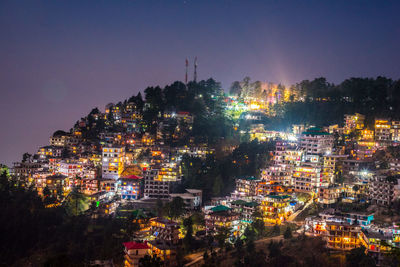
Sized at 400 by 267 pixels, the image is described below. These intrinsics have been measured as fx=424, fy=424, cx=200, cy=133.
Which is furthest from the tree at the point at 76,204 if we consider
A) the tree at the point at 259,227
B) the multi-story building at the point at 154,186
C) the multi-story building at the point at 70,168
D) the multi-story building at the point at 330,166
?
the multi-story building at the point at 330,166

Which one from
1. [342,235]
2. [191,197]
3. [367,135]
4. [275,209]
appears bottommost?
[342,235]

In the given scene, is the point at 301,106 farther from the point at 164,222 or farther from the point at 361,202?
the point at 164,222

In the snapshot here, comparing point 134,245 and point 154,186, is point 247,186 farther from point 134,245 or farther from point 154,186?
point 134,245

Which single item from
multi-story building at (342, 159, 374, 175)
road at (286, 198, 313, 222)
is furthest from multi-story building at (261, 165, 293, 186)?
multi-story building at (342, 159, 374, 175)

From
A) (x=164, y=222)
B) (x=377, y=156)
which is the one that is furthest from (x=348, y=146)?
(x=164, y=222)

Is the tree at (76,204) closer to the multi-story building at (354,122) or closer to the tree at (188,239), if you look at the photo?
the tree at (188,239)

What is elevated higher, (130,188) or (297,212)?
(130,188)

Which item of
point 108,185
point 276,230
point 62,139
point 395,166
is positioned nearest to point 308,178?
point 395,166
